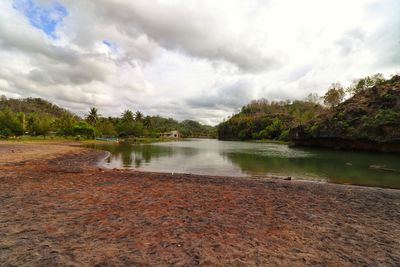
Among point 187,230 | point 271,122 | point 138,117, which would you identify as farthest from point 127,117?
point 187,230

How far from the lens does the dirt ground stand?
4.59 metres

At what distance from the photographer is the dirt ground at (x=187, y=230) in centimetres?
459

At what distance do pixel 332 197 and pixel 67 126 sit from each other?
89.7m

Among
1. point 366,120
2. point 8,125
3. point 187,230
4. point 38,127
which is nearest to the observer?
point 187,230

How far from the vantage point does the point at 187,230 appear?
19.9 feet

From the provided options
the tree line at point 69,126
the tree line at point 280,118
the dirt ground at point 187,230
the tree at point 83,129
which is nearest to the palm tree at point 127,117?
the tree line at point 69,126

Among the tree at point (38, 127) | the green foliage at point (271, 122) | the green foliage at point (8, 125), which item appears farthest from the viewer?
the green foliage at point (271, 122)

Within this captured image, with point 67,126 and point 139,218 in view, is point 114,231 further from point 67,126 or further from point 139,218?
point 67,126

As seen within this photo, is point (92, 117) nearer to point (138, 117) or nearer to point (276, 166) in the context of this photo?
point (138, 117)

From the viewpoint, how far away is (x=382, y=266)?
459cm

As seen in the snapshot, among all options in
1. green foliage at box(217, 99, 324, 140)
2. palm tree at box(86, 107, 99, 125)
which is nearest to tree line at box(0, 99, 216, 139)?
palm tree at box(86, 107, 99, 125)

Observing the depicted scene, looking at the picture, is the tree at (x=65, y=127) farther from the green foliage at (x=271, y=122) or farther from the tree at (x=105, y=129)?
the green foliage at (x=271, y=122)

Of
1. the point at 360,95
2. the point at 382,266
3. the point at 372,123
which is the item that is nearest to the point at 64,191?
the point at 382,266

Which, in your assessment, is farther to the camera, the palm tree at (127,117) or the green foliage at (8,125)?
the palm tree at (127,117)
